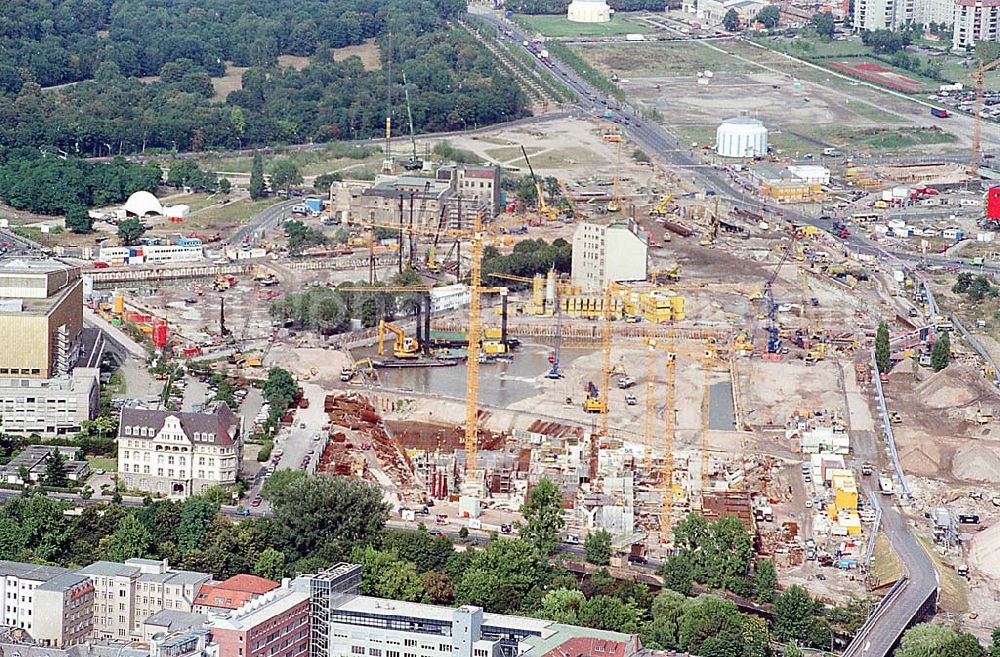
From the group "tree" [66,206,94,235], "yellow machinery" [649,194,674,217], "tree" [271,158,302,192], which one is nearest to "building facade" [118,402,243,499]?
"tree" [66,206,94,235]

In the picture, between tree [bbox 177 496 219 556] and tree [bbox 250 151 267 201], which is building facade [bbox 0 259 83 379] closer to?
tree [bbox 177 496 219 556]

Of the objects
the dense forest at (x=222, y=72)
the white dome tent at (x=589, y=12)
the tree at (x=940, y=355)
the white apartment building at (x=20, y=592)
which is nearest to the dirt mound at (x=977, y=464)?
the tree at (x=940, y=355)

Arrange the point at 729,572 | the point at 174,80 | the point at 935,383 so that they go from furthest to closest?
the point at 174,80 < the point at 935,383 < the point at 729,572

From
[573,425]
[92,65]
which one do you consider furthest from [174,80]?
[573,425]

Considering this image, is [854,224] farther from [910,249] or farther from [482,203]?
[482,203]

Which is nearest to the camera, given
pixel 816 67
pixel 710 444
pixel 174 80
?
pixel 710 444

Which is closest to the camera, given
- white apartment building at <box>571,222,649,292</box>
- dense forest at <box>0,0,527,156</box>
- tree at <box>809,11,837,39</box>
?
white apartment building at <box>571,222,649,292</box>
